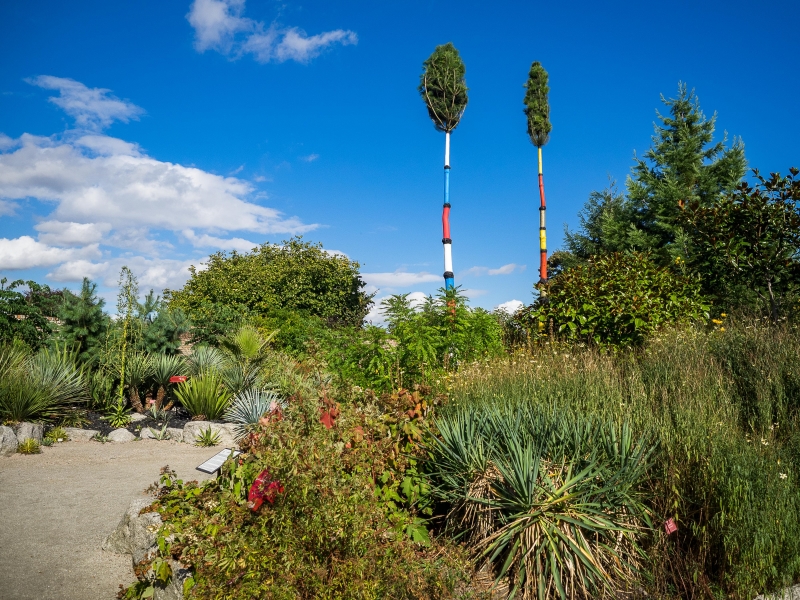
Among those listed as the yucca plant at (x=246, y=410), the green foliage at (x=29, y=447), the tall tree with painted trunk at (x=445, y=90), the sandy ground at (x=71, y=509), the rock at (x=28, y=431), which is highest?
the tall tree with painted trunk at (x=445, y=90)

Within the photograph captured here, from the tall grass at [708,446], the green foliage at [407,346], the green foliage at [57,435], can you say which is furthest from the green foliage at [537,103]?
the green foliage at [57,435]

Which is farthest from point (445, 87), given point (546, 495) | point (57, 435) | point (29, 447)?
point (546, 495)

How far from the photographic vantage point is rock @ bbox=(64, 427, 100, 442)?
8.09 metres

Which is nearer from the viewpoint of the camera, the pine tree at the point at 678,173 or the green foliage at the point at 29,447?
the green foliage at the point at 29,447

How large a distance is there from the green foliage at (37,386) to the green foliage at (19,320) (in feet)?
6.28

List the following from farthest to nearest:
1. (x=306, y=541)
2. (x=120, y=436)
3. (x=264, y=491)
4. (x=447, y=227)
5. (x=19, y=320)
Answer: (x=447, y=227), (x=19, y=320), (x=120, y=436), (x=264, y=491), (x=306, y=541)

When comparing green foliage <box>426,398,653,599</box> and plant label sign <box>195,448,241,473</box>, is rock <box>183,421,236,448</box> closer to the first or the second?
plant label sign <box>195,448,241,473</box>

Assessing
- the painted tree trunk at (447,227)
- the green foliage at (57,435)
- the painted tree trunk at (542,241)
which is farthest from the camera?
the painted tree trunk at (542,241)

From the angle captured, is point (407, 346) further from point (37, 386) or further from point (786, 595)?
point (37, 386)

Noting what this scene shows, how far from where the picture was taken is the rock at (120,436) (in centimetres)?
811

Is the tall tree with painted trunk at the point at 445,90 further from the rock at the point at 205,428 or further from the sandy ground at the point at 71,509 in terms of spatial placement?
the sandy ground at the point at 71,509

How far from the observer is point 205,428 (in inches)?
323

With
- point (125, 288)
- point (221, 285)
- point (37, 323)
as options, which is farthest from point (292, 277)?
point (125, 288)

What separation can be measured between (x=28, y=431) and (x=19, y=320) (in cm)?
515
